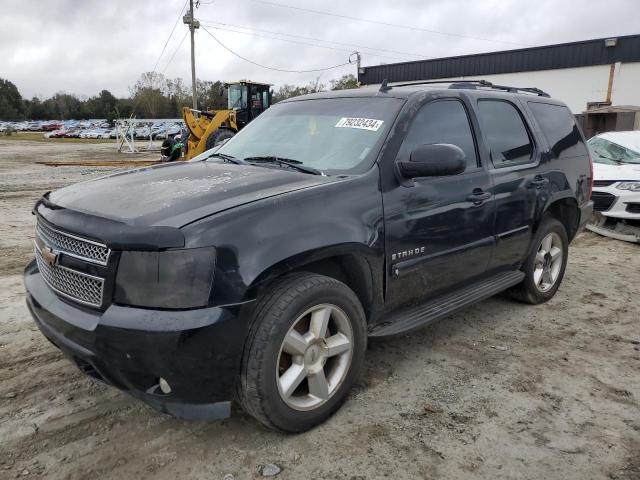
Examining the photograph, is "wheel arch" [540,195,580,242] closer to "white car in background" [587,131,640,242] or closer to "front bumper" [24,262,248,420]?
"white car in background" [587,131,640,242]

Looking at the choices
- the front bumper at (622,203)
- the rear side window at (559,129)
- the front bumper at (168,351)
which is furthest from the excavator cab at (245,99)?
the front bumper at (168,351)

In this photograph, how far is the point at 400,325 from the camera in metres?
3.15

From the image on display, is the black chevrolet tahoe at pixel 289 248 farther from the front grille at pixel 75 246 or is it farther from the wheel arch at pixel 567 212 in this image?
the wheel arch at pixel 567 212

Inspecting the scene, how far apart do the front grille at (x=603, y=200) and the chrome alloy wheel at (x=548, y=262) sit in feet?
11.0

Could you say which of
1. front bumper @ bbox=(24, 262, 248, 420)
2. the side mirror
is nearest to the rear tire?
the side mirror

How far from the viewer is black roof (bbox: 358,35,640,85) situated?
894 inches

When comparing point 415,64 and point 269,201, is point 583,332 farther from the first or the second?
point 415,64

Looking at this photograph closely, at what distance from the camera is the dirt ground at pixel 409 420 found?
97.3 inches

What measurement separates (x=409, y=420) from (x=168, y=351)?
1430 mm

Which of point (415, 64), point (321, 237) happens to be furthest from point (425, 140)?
point (415, 64)

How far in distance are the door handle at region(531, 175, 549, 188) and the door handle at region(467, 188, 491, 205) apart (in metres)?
0.74

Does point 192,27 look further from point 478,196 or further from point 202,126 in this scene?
point 478,196

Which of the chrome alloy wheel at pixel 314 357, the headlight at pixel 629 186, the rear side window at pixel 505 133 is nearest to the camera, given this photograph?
the chrome alloy wheel at pixel 314 357

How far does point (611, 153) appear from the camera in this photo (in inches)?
330
